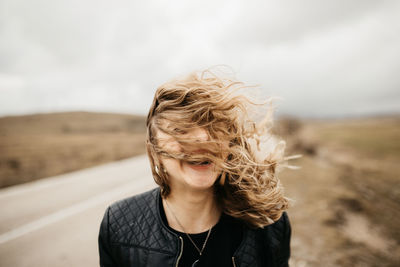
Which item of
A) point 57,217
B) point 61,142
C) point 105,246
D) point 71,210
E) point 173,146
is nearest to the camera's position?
point 173,146

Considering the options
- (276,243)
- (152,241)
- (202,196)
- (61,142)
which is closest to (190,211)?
(202,196)

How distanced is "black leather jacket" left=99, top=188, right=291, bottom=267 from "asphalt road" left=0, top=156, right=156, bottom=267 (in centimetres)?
219

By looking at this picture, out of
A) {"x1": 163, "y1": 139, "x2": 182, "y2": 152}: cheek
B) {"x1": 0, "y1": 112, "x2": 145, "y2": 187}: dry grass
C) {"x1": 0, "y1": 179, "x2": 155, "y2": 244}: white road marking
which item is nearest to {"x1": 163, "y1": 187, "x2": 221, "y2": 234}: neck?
{"x1": 163, "y1": 139, "x2": 182, "y2": 152}: cheek

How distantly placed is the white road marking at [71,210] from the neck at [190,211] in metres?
4.11

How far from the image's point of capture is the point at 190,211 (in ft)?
Answer: 5.01

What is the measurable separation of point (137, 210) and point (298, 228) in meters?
4.10

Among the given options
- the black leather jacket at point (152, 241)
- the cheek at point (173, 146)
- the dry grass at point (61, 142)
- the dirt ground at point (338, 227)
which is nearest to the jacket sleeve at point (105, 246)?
the black leather jacket at point (152, 241)

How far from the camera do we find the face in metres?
1.36

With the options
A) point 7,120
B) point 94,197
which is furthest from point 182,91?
point 7,120

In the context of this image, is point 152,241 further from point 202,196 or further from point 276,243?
point 276,243

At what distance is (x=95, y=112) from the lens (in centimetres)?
5112

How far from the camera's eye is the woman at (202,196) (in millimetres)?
1351

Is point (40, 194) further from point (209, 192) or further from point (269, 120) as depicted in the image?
point (269, 120)

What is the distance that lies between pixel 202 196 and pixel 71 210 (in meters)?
4.70
